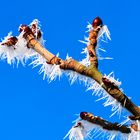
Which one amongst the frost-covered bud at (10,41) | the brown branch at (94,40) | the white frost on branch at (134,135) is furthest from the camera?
the frost-covered bud at (10,41)

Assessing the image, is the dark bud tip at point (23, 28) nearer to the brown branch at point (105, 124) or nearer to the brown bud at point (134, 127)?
the brown branch at point (105, 124)

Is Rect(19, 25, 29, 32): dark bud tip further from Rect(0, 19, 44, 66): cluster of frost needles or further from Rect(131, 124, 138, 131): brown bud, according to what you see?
Rect(131, 124, 138, 131): brown bud

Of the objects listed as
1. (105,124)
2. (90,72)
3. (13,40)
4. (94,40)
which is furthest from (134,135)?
(13,40)

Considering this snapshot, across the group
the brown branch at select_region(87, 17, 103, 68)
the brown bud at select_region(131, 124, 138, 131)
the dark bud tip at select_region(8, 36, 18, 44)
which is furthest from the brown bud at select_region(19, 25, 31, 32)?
the brown bud at select_region(131, 124, 138, 131)

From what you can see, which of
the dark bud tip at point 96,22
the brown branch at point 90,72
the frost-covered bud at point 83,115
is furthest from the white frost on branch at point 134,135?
the dark bud tip at point 96,22

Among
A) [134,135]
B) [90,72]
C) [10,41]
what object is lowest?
[134,135]

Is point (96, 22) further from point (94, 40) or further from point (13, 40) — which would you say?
point (13, 40)
